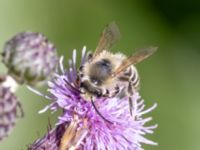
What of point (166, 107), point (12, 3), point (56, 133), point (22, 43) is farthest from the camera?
point (166, 107)

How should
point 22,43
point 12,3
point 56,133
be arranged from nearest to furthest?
1. point 22,43
2. point 56,133
3. point 12,3

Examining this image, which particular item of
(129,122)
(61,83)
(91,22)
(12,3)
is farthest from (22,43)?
(91,22)

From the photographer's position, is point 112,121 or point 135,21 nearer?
point 112,121

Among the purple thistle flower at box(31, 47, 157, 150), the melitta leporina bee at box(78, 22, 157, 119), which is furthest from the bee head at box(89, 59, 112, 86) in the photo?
the purple thistle flower at box(31, 47, 157, 150)

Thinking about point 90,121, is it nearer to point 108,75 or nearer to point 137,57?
point 108,75

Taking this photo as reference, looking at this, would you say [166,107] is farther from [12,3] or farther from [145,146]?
[12,3]

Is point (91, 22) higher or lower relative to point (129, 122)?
higher

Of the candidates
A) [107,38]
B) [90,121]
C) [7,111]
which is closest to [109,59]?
[107,38]
